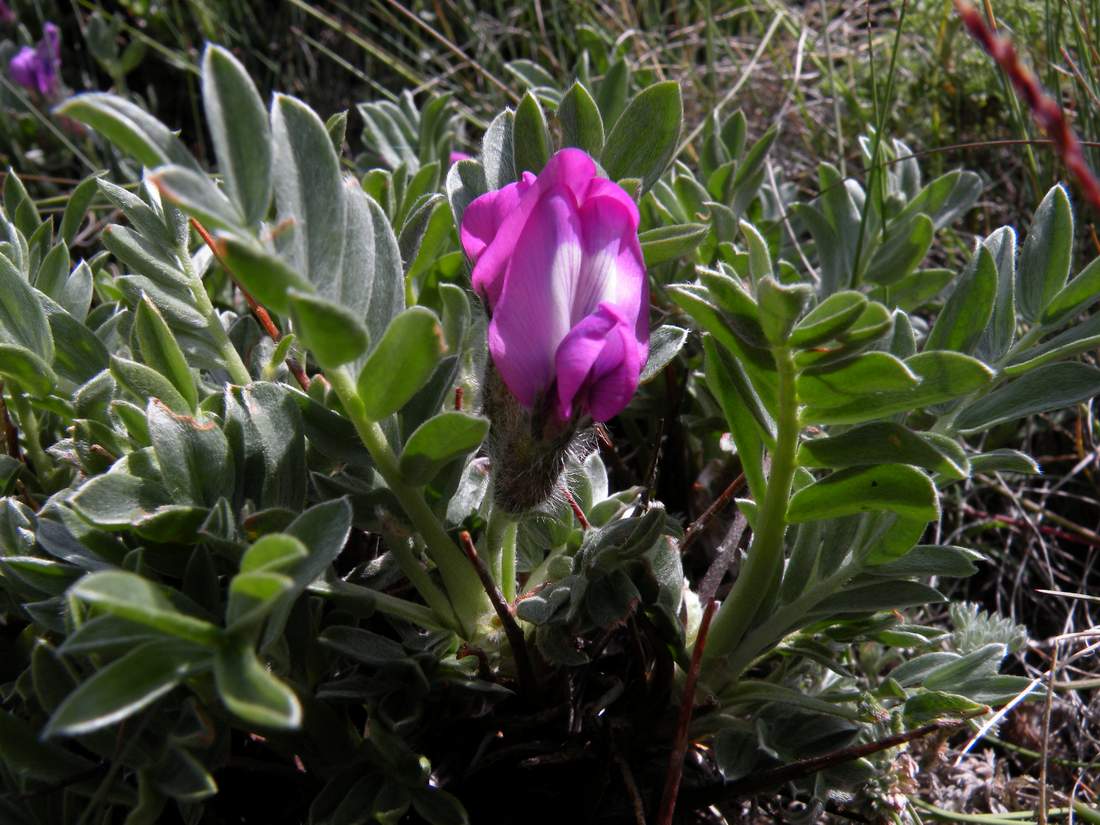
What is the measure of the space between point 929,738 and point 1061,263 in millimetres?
604

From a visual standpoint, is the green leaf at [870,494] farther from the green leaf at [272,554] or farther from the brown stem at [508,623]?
the green leaf at [272,554]

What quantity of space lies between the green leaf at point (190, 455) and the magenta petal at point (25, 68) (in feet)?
7.71

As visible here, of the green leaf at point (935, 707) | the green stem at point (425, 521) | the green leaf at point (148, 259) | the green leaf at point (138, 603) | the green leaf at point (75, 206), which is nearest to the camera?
the green leaf at point (138, 603)

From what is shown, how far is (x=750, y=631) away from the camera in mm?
1192

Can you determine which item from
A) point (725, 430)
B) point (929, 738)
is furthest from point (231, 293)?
point (929, 738)

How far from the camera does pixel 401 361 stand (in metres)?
0.82

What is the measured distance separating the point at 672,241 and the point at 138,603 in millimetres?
619

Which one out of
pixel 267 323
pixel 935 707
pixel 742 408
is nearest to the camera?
pixel 742 408

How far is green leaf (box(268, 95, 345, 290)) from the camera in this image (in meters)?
0.81

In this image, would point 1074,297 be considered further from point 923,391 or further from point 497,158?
point 497,158

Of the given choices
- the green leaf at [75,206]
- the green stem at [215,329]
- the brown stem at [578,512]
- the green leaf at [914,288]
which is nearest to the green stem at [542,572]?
the brown stem at [578,512]

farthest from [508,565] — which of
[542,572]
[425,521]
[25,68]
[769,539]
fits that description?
[25,68]

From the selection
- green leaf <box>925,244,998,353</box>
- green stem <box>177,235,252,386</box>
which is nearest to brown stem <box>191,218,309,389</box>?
green stem <box>177,235,252,386</box>

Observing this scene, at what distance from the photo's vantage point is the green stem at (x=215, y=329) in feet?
4.09
